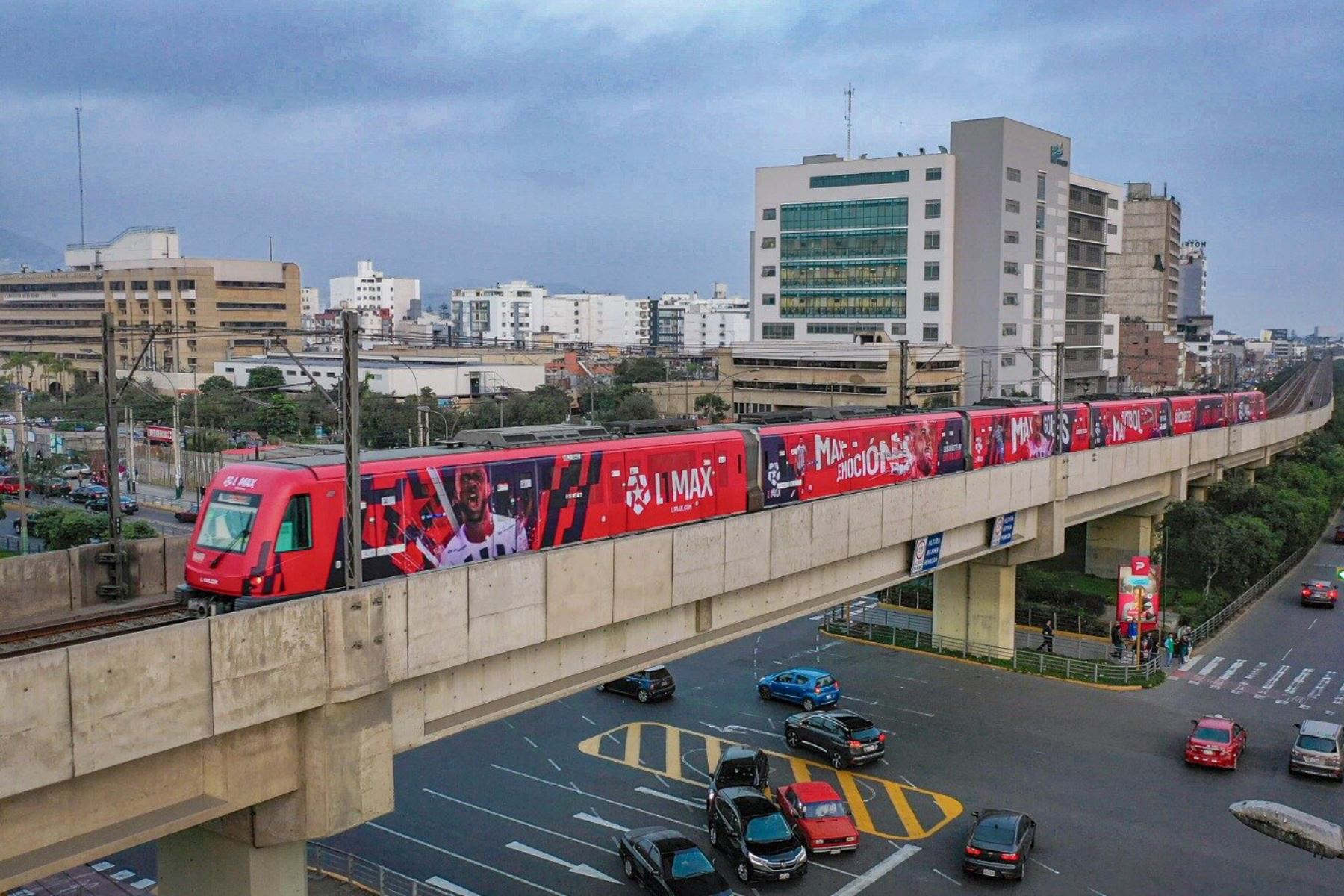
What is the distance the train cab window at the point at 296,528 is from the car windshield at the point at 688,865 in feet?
31.2

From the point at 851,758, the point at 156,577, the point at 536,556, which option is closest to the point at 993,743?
the point at 851,758

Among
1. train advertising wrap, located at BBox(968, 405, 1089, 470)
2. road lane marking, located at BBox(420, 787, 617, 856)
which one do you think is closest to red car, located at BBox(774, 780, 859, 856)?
road lane marking, located at BBox(420, 787, 617, 856)

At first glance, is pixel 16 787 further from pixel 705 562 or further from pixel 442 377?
pixel 442 377

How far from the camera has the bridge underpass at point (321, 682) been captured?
12.8 metres

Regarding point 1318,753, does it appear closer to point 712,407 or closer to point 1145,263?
point 712,407

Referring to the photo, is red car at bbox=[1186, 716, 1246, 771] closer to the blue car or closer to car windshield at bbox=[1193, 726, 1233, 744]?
car windshield at bbox=[1193, 726, 1233, 744]

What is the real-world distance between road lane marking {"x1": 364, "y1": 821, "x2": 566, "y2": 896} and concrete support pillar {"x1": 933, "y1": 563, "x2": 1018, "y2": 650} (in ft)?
71.3

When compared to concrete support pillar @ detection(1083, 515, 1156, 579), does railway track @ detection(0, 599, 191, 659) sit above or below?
above

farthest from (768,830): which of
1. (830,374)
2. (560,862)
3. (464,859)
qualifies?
(830,374)

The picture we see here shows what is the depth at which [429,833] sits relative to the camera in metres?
25.1

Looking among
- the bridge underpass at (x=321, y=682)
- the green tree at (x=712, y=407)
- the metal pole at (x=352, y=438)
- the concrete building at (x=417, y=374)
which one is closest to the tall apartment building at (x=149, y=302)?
the concrete building at (x=417, y=374)

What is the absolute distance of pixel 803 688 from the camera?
1340 inches

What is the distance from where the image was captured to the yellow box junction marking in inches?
1016

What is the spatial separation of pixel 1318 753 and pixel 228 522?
26.8 metres
